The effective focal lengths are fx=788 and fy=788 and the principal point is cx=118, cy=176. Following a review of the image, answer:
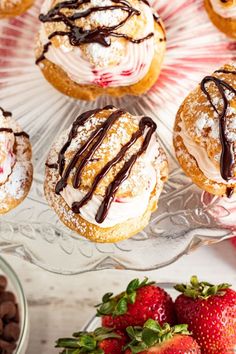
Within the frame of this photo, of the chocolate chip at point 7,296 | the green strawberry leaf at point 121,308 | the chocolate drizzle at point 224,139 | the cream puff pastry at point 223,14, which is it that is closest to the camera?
the chocolate drizzle at point 224,139

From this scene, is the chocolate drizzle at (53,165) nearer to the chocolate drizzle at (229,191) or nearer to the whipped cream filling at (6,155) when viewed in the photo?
the whipped cream filling at (6,155)

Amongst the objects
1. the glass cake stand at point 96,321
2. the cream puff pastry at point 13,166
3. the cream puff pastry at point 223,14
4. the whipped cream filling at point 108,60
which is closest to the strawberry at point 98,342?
the glass cake stand at point 96,321

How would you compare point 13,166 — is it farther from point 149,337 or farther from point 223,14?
point 223,14

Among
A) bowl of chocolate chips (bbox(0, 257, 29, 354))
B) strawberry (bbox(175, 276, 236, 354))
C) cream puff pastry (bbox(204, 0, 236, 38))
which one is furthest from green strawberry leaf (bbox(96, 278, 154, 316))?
cream puff pastry (bbox(204, 0, 236, 38))

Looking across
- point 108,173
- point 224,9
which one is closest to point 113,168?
point 108,173

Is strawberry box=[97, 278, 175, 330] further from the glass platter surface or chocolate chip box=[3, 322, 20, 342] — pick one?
chocolate chip box=[3, 322, 20, 342]

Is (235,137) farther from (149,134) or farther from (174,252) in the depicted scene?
(174,252)
